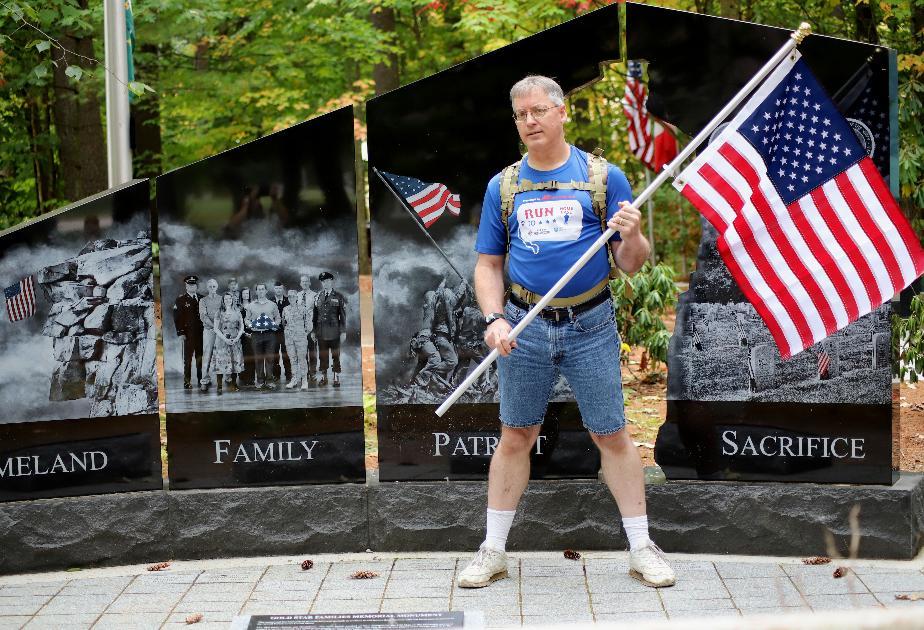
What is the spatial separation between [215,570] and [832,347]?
310 cm

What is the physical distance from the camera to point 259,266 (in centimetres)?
564

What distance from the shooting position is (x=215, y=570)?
545 cm

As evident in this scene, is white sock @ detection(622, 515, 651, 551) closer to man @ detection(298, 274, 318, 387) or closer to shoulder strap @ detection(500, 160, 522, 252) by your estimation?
shoulder strap @ detection(500, 160, 522, 252)

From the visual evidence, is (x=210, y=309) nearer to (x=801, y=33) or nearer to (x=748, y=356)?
(x=748, y=356)

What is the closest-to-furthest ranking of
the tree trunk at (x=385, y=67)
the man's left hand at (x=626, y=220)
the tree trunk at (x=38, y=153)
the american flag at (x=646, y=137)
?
the man's left hand at (x=626, y=220) → the american flag at (x=646, y=137) → the tree trunk at (x=38, y=153) → the tree trunk at (x=385, y=67)

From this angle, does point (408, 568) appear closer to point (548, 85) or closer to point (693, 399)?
point (693, 399)

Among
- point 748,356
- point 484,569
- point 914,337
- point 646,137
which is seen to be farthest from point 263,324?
point 646,137

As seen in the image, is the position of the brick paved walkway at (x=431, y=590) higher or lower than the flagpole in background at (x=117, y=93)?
lower

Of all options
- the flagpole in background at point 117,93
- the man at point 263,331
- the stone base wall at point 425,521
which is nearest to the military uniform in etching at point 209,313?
the man at point 263,331

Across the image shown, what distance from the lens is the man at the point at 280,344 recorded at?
5.65 m

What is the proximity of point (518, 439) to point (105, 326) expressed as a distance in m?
2.07

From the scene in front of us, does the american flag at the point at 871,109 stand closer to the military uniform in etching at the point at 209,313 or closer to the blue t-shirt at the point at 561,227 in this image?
the blue t-shirt at the point at 561,227

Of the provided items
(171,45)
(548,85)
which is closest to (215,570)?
(548,85)

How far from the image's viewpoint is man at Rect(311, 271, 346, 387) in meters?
5.68
